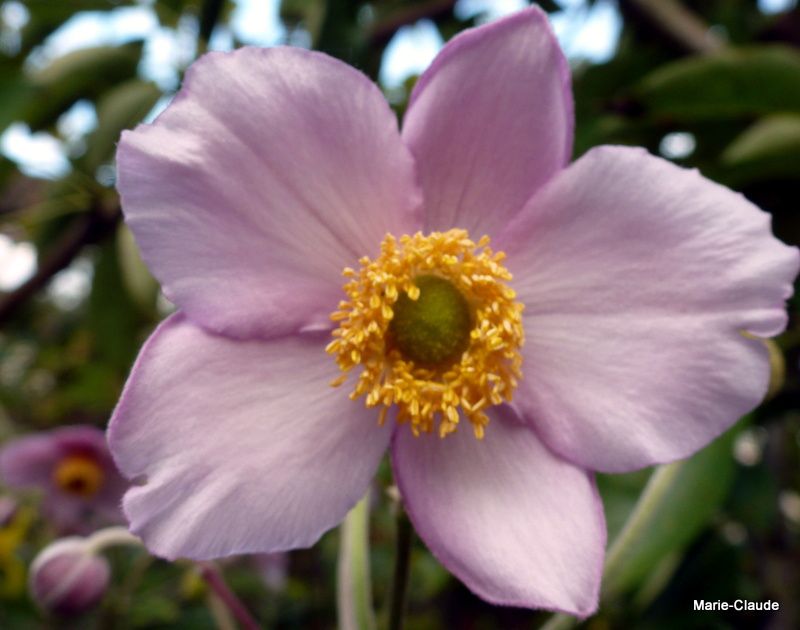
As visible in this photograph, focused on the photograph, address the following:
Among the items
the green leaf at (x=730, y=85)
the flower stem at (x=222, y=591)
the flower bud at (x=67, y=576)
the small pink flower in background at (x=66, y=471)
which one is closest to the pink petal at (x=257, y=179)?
the flower stem at (x=222, y=591)

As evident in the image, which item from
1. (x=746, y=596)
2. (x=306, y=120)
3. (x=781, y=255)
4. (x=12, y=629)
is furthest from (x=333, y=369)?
(x=12, y=629)

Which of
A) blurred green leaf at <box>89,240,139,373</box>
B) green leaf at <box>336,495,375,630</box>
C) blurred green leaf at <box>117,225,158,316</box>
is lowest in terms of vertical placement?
blurred green leaf at <box>89,240,139,373</box>

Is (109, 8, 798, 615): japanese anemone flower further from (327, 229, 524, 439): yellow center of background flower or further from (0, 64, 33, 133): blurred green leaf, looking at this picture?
(0, 64, 33, 133): blurred green leaf

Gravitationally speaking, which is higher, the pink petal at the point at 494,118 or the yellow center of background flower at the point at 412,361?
the pink petal at the point at 494,118

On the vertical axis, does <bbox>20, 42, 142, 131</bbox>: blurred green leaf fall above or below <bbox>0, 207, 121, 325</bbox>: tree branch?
above

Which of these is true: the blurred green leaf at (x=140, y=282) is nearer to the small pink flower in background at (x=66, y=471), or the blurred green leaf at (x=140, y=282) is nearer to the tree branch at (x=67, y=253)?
the tree branch at (x=67, y=253)

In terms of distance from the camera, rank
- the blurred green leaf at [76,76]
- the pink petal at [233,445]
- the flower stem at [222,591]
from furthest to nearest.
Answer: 1. the blurred green leaf at [76,76]
2. the flower stem at [222,591]
3. the pink petal at [233,445]

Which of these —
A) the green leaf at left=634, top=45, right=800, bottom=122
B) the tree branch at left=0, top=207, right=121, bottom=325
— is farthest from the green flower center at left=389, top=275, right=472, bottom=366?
the tree branch at left=0, top=207, right=121, bottom=325
